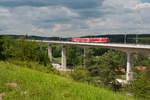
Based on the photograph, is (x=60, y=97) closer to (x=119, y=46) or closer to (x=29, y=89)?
(x=29, y=89)

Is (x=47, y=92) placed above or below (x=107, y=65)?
above

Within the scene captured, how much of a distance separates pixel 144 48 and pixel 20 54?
84.5 ft

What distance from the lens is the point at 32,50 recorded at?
2419 centimetres

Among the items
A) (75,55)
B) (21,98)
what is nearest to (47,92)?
(21,98)

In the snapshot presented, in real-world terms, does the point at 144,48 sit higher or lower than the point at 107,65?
higher

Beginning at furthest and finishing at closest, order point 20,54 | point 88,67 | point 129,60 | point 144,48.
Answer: point 88,67 → point 129,60 → point 144,48 → point 20,54

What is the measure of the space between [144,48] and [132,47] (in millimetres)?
3077

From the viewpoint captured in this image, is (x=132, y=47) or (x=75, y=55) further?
(x=75, y=55)

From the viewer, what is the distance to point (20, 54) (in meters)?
23.7

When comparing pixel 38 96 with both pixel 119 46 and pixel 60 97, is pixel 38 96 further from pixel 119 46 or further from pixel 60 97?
pixel 119 46

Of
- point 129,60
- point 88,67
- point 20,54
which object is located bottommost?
point 88,67

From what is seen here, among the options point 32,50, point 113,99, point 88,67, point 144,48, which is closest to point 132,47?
point 144,48

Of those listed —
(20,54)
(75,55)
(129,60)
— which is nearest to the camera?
(20,54)

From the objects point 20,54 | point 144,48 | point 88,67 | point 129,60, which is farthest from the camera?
point 88,67
